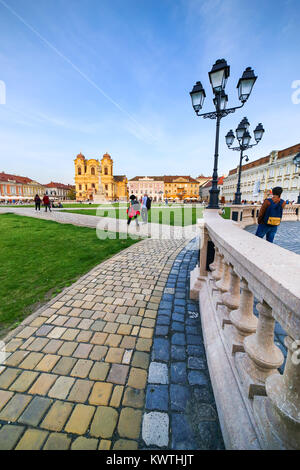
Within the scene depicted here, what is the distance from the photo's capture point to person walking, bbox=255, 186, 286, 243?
455 cm

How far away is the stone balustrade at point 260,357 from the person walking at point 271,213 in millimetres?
3596

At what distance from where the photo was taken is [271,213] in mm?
4676

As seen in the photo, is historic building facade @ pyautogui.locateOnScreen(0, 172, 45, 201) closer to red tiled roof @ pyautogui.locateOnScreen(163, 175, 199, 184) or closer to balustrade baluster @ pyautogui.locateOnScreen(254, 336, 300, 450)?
red tiled roof @ pyautogui.locateOnScreen(163, 175, 199, 184)

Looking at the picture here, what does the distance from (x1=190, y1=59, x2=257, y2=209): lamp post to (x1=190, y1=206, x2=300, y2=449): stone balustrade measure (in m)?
4.21

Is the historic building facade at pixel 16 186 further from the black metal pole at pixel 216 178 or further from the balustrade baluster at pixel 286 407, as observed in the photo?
the balustrade baluster at pixel 286 407

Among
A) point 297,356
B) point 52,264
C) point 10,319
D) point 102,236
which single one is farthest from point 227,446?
point 102,236

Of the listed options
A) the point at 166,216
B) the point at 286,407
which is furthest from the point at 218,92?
the point at 166,216

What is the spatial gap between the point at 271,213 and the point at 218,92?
3475 millimetres

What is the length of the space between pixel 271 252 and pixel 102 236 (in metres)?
8.28

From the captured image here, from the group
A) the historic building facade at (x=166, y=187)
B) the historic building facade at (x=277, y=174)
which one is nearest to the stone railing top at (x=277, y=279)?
the historic building facade at (x=277, y=174)

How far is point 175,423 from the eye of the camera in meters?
1.58

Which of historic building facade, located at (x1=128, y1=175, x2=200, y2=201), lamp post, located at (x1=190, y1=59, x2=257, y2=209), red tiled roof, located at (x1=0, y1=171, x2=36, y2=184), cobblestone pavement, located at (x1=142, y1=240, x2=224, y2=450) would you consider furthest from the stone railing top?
historic building facade, located at (x1=128, y1=175, x2=200, y2=201)

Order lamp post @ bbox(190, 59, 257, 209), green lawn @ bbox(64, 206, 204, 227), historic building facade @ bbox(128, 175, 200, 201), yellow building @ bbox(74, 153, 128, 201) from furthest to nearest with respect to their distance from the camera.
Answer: historic building facade @ bbox(128, 175, 200, 201)
yellow building @ bbox(74, 153, 128, 201)
green lawn @ bbox(64, 206, 204, 227)
lamp post @ bbox(190, 59, 257, 209)

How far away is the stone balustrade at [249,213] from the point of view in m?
9.36
